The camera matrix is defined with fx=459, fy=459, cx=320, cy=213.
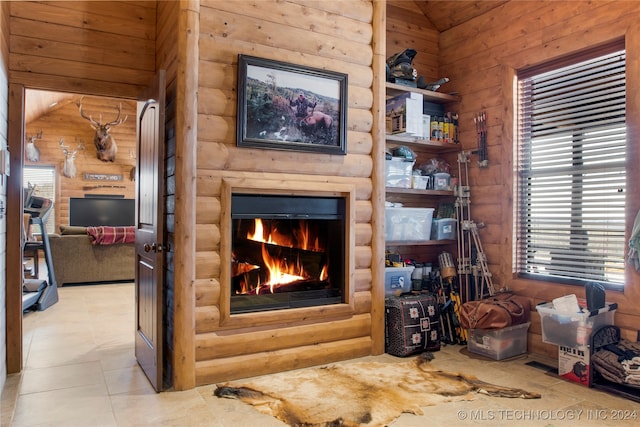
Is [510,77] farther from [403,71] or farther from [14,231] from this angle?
[14,231]

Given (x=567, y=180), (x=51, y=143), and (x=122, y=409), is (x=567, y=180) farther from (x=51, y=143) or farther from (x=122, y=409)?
(x=51, y=143)

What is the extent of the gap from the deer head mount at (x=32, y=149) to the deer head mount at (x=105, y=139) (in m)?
1.14

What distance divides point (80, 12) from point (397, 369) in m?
3.42

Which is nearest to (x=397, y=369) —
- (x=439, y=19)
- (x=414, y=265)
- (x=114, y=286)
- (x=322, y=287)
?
(x=322, y=287)

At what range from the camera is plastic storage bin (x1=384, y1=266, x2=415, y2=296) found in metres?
3.94

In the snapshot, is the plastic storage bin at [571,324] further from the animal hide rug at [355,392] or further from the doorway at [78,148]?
the doorway at [78,148]

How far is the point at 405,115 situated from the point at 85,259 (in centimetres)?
528

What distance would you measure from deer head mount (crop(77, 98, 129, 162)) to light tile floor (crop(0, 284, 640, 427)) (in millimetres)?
6748

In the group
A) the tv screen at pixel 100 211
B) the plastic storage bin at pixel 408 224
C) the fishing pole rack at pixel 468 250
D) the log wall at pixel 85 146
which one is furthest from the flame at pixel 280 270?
the log wall at pixel 85 146

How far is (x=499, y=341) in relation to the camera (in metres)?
3.52

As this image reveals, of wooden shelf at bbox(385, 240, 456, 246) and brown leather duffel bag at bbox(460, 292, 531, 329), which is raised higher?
wooden shelf at bbox(385, 240, 456, 246)

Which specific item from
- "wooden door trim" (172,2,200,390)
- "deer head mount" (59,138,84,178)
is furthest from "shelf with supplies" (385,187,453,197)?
"deer head mount" (59,138,84,178)

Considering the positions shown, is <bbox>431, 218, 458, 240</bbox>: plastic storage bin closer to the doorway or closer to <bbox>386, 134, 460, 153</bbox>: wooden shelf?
<bbox>386, 134, 460, 153</bbox>: wooden shelf

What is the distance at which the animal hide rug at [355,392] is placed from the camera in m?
2.49
